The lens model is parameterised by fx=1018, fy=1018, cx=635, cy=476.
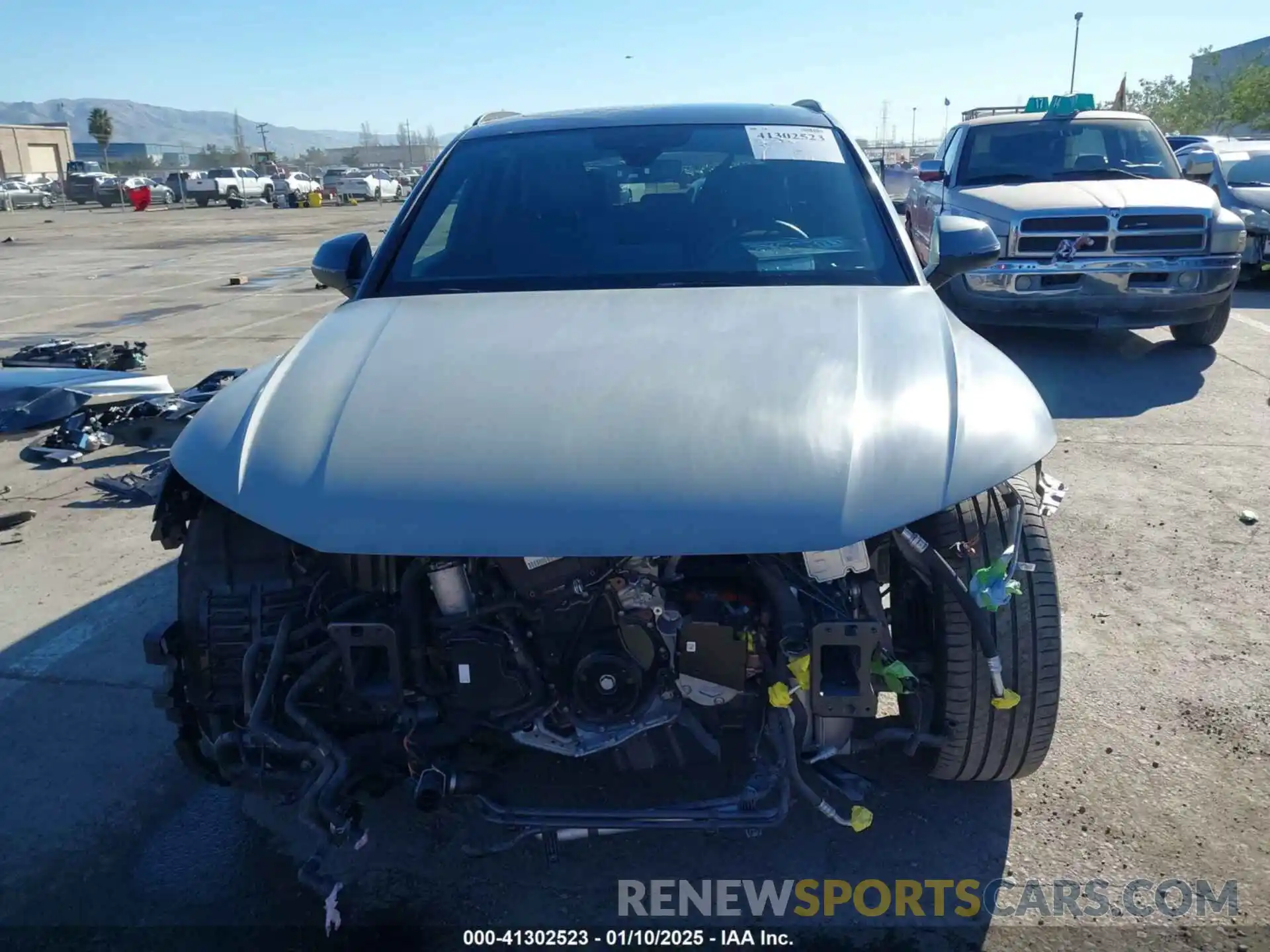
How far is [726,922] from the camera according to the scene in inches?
96.9

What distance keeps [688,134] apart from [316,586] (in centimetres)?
217

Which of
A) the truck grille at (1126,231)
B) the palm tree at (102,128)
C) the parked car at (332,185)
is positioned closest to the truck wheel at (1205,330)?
the truck grille at (1126,231)

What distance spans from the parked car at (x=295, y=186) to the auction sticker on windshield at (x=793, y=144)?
45.3m

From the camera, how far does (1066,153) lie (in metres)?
8.71

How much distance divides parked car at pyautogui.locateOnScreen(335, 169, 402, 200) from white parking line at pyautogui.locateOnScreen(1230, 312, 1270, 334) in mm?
43909

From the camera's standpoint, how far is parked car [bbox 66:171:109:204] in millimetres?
49375

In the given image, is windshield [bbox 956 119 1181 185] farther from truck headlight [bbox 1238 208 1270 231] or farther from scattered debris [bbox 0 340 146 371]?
scattered debris [bbox 0 340 146 371]

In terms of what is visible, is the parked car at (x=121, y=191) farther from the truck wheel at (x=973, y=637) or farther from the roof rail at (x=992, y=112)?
the truck wheel at (x=973, y=637)

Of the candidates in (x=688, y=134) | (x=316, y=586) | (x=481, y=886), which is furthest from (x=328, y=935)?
(x=688, y=134)

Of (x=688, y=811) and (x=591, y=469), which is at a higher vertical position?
(x=591, y=469)

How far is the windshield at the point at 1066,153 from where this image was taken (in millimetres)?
8578

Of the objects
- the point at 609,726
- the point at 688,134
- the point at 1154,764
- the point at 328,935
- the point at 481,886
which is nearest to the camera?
the point at 609,726

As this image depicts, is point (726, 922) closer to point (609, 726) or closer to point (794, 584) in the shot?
point (609, 726)

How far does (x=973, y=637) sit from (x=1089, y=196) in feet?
21.8
